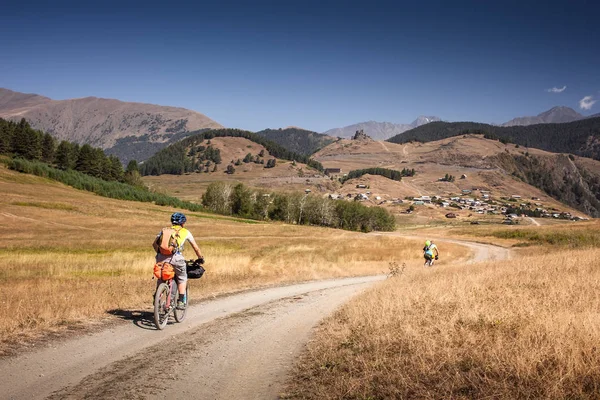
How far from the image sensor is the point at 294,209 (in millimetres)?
130000

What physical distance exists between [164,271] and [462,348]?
7812 mm

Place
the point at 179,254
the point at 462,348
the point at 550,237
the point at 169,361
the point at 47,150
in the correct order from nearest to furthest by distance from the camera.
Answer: the point at 462,348
the point at 169,361
the point at 179,254
the point at 550,237
the point at 47,150

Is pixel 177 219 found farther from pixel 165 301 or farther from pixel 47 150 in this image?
pixel 47 150

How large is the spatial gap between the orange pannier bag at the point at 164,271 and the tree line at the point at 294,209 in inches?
4523

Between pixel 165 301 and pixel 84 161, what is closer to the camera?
pixel 165 301

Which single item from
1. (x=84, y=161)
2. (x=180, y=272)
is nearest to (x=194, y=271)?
(x=180, y=272)

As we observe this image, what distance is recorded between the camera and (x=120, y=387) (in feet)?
21.9

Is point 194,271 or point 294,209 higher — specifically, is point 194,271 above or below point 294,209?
above

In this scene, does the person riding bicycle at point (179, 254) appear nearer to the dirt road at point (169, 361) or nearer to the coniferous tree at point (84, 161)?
the dirt road at point (169, 361)

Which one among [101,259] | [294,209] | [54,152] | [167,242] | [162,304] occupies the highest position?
[54,152]

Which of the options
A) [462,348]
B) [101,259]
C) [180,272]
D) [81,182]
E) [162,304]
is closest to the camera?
[462,348]

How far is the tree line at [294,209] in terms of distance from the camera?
13000 centimetres

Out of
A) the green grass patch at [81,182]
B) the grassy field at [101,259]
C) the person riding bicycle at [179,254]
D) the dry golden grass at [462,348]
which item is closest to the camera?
the dry golden grass at [462,348]

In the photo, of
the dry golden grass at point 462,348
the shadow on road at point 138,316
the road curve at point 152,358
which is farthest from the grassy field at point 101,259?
the dry golden grass at point 462,348
